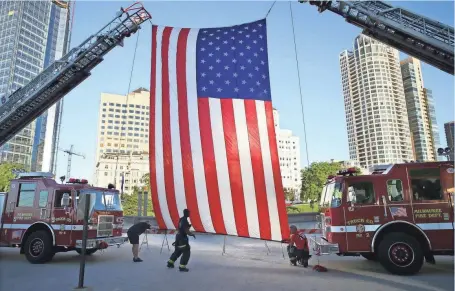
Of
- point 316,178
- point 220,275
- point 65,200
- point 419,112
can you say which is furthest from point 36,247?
point 419,112

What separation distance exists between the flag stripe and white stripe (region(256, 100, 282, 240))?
1.43 feet

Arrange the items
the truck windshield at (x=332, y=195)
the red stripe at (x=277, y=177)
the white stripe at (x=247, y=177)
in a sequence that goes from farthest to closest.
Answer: the truck windshield at (x=332, y=195) < the white stripe at (x=247, y=177) < the red stripe at (x=277, y=177)

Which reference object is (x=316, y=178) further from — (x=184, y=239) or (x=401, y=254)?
(x=184, y=239)

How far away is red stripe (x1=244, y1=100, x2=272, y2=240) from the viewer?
7.96m

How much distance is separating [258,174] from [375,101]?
13348cm

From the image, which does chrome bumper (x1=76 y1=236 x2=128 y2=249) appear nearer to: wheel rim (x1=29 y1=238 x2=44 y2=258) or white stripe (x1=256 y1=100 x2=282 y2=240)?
wheel rim (x1=29 y1=238 x2=44 y2=258)

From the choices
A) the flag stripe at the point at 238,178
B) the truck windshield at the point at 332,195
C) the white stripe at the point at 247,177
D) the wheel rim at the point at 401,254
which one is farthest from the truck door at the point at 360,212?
the flag stripe at the point at 238,178

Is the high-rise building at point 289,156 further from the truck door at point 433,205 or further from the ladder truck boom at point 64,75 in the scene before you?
the truck door at point 433,205

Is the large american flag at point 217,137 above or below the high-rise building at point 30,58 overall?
below

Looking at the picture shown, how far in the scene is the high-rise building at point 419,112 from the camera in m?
126

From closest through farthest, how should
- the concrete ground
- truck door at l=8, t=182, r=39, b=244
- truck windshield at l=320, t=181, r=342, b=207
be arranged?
the concrete ground, truck windshield at l=320, t=181, r=342, b=207, truck door at l=8, t=182, r=39, b=244

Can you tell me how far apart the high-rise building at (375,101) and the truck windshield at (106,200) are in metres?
128

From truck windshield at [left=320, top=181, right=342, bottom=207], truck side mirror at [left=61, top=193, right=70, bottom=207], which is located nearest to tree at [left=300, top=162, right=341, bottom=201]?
truck windshield at [left=320, top=181, right=342, bottom=207]

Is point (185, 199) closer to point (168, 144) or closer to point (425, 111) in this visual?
point (168, 144)
